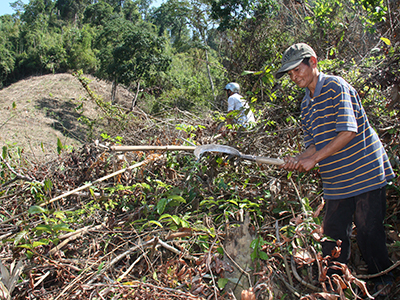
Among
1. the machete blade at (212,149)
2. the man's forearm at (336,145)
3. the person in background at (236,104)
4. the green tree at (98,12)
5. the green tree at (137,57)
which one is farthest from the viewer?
the green tree at (98,12)

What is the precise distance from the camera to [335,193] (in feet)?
6.31

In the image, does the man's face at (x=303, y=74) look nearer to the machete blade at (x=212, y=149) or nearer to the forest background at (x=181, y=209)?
the forest background at (x=181, y=209)

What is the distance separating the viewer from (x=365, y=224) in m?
1.86

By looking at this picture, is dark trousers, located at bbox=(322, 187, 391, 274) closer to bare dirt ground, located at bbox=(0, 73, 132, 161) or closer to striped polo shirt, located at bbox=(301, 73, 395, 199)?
striped polo shirt, located at bbox=(301, 73, 395, 199)

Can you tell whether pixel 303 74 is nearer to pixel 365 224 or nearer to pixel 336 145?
pixel 336 145

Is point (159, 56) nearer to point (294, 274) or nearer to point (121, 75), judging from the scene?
point (121, 75)

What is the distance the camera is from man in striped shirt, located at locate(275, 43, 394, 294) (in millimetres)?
1788

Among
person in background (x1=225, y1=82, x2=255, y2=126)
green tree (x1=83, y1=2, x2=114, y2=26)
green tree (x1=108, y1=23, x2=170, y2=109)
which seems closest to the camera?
person in background (x1=225, y1=82, x2=255, y2=126)

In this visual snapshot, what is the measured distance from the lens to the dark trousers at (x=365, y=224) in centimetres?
182

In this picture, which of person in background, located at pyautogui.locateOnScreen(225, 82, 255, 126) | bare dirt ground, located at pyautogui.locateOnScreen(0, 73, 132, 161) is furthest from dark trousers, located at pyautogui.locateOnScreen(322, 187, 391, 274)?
bare dirt ground, located at pyautogui.locateOnScreen(0, 73, 132, 161)

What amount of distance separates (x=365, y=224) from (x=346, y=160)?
0.43 meters

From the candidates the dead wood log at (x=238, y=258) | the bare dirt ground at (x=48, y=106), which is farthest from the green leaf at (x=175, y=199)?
the bare dirt ground at (x=48, y=106)

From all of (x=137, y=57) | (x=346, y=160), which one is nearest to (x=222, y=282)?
(x=346, y=160)


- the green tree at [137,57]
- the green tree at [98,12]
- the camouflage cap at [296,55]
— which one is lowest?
the camouflage cap at [296,55]
